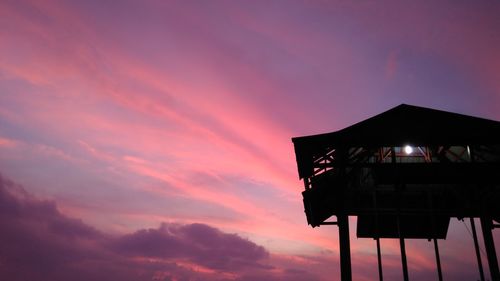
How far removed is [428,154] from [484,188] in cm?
272

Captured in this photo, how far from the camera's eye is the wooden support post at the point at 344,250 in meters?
10.3

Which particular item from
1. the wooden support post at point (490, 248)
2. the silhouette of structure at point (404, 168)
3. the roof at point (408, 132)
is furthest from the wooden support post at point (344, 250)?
the wooden support post at point (490, 248)

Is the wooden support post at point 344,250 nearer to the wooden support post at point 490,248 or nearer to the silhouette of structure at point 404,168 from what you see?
the silhouette of structure at point 404,168

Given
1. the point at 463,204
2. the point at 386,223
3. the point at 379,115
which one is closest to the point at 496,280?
the point at 463,204

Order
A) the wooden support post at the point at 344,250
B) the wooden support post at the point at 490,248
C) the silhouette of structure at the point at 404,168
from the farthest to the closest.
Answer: the wooden support post at the point at 490,248
the wooden support post at the point at 344,250
the silhouette of structure at the point at 404,168

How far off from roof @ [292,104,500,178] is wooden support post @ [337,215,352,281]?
2451 mm

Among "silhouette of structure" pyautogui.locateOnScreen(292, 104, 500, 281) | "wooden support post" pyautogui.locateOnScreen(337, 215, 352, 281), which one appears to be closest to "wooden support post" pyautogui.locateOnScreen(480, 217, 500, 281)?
"silhouette of structure" pyautogui.locateOnScreen(292, 104, 500, 281)

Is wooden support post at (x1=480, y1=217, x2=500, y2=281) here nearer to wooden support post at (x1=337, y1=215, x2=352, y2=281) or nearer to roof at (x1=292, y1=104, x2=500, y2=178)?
roof at (x1=292, y1=104, x2=500, y2=178)

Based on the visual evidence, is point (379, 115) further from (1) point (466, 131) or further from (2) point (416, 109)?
(1) point (466, 131)

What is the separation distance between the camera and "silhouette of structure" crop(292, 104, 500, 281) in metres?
8.95

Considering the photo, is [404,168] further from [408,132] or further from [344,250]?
[344,250]

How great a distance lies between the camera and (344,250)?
413 inches

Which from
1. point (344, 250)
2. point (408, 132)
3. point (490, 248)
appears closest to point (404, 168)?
point (408, 132)

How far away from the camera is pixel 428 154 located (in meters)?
16.6
